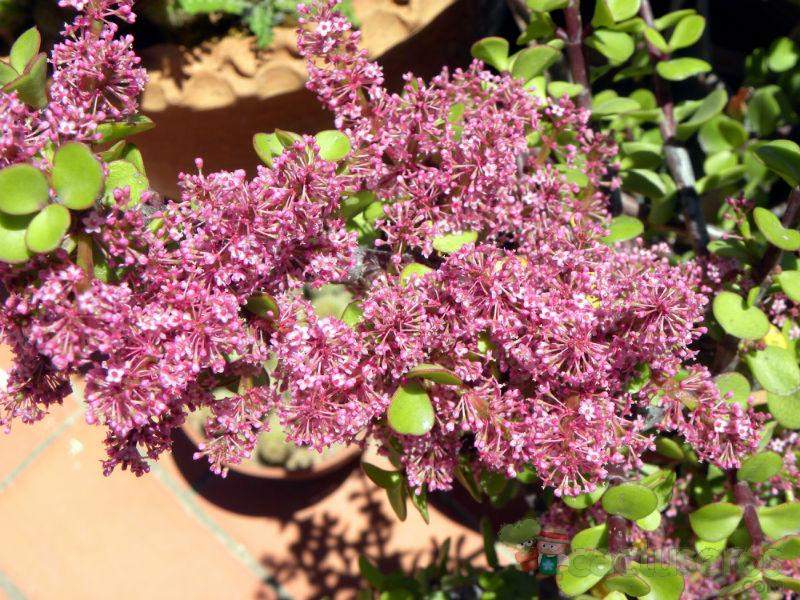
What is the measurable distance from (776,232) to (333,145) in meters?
0.46

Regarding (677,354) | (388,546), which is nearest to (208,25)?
(677,354)

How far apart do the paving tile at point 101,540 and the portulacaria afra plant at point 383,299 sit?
1.02m

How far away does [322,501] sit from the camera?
5.49 ft

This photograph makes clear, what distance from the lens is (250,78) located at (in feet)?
4.17

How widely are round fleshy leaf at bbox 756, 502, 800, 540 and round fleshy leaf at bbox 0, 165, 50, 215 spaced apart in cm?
79

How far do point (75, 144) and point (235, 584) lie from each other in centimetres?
134

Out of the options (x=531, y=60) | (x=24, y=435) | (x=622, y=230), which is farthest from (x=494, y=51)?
(x=24, y=435)

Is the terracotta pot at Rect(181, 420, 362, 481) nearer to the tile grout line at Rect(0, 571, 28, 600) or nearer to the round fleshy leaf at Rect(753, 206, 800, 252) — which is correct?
the tile grout line at Rect(0, 571, 28, 600)

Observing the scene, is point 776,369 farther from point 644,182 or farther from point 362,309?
point 362,309

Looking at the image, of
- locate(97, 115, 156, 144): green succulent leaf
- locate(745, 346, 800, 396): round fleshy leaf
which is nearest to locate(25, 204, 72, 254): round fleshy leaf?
locate(97, 115, 156, 144): green succulent leaf

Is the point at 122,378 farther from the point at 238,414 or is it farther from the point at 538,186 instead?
the point at 538,186

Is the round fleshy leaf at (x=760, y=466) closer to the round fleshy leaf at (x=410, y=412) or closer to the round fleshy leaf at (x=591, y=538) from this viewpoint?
the round fleshy leaf at (x=591, y=538)

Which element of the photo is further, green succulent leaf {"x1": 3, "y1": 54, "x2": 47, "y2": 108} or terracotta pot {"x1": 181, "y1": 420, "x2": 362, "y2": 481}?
terracotta pot {"x1": 181, "y1": 420, "x2": 362, "y2": 481}

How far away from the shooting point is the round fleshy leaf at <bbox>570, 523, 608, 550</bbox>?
72 centimetres
